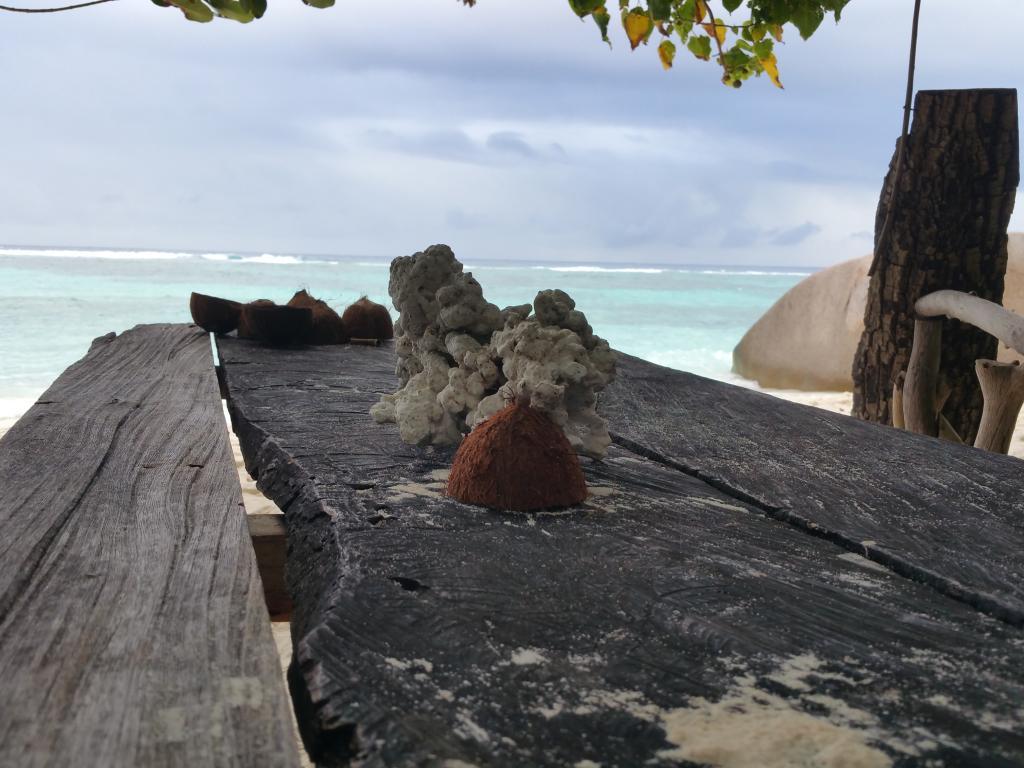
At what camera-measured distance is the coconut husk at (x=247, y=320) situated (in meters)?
2.81

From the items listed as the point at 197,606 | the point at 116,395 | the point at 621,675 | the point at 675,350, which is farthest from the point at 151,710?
the point at 675,350

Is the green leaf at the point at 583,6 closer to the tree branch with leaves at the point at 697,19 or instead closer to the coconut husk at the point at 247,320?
the tree branch with leaves at the point at 697,19

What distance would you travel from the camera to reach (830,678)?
0.70m

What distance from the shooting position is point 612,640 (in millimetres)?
745

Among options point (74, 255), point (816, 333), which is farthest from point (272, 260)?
point (816, 333)

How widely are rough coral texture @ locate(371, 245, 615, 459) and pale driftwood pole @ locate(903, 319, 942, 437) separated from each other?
79.9 inches

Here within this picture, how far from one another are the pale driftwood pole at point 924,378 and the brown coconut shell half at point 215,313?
2.26 metres

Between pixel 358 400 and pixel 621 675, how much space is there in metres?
1.30

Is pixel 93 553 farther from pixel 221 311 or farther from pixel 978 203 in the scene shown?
pixel 978 203

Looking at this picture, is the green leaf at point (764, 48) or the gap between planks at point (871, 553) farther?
the green leaf at point (764, 48)

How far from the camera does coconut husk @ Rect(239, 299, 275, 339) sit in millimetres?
2811

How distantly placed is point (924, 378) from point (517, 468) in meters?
2.33

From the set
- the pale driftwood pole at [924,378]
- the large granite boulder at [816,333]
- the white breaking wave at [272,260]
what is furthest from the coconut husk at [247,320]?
the white breaking wave at [272,260]

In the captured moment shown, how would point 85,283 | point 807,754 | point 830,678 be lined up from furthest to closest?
point 85,283 < point 830,678 < point 807,754
